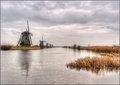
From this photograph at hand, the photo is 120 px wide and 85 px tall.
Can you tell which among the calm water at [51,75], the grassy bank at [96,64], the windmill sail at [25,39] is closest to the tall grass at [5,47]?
the windmill sail at [25,39]

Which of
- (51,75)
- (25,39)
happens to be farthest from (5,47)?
(51,75)

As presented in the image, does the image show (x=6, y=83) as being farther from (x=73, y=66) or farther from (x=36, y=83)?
(x=73, y=66)

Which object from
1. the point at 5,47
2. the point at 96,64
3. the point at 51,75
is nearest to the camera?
the point at 51,75

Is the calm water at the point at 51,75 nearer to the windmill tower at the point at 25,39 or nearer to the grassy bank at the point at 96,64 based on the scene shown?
the grassy bank at the point at 96,64

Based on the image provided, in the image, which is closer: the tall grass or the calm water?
the calm water

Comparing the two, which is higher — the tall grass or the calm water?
the tall grass

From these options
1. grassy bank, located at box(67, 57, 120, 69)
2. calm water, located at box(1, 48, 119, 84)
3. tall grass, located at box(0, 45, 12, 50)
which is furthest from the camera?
tall grass, located at box(0, 45, 12, 50)

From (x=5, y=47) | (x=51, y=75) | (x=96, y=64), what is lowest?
(x=51, y=75)

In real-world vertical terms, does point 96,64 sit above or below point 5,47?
below

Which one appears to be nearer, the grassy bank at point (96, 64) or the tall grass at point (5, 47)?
the grassy bank at point (96, 64)

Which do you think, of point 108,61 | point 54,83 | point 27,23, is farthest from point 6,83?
point 27,23

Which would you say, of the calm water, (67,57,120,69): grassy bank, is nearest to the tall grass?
the calm water

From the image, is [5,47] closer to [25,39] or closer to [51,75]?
[25,39]

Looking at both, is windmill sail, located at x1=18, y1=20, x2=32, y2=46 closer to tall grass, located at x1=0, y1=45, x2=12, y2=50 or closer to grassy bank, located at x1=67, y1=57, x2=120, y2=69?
tall grass, located at x1=0, y1=45, x2=12, y2=50
